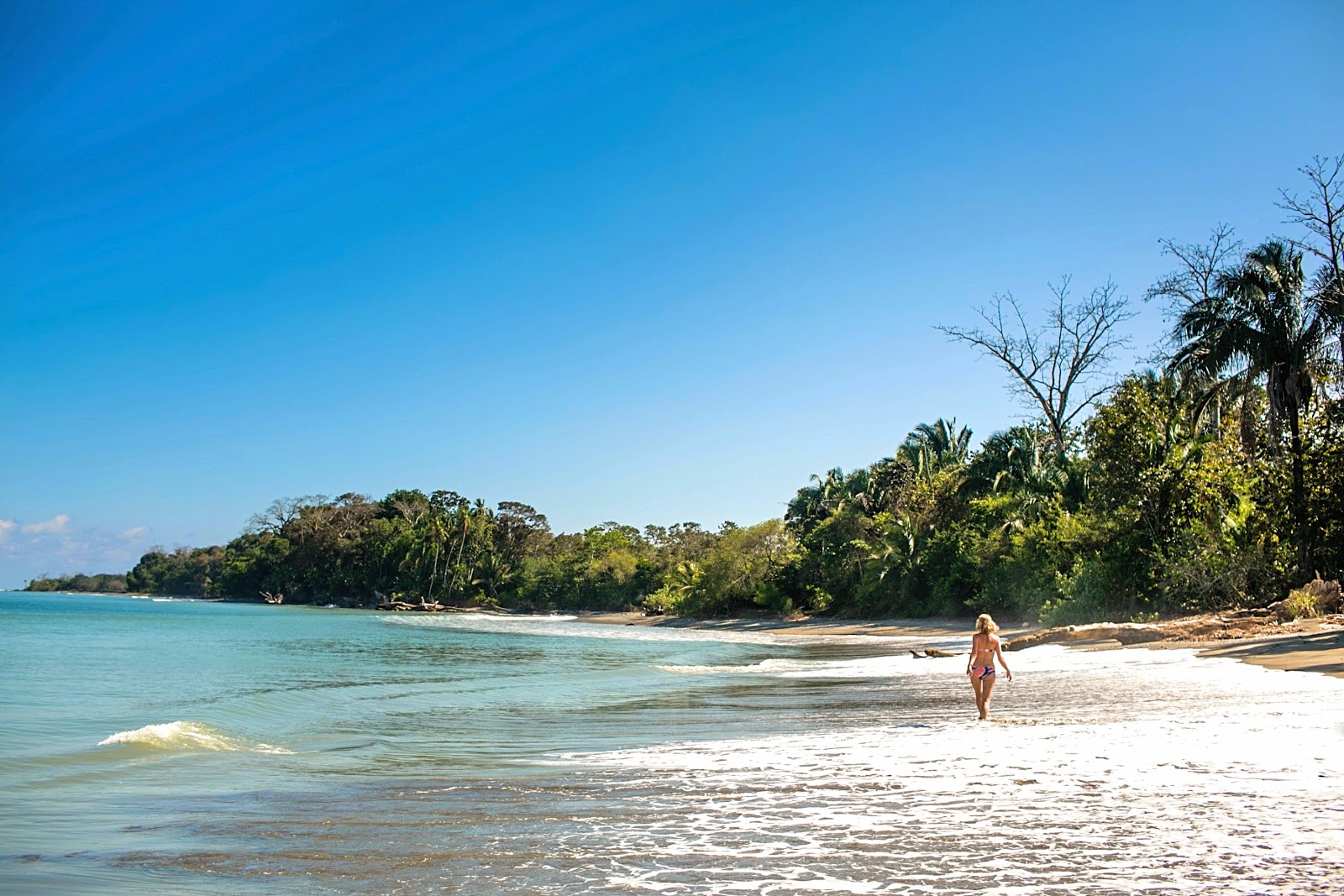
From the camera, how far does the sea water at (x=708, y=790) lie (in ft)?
16.3

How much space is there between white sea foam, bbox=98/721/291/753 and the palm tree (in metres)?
23.1

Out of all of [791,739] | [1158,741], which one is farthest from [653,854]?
[1158,741]

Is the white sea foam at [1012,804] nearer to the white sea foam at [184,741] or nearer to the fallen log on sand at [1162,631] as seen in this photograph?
the white sea foam at [184,741]

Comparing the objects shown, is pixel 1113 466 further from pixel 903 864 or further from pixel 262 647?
pixel 262 647

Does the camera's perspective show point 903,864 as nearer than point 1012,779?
Yes

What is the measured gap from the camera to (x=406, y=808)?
7.04 meters

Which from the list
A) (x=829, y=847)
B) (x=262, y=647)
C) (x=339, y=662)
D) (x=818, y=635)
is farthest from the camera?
(x=818, y=635)

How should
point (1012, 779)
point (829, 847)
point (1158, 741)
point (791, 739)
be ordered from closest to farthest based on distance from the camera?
point (829, 847)
point (1012, 779)
point (1158, 741)
point (791, 739)

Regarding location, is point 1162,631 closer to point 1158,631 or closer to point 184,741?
point 1158,631

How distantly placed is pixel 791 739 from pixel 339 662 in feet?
67.4

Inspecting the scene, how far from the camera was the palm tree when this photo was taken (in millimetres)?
21766

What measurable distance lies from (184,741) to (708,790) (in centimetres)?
758

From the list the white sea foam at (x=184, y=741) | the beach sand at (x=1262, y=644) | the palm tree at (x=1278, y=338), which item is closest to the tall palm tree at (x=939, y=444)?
the beach sand at (x=1262, y=644)

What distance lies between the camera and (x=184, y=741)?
1109 cm
